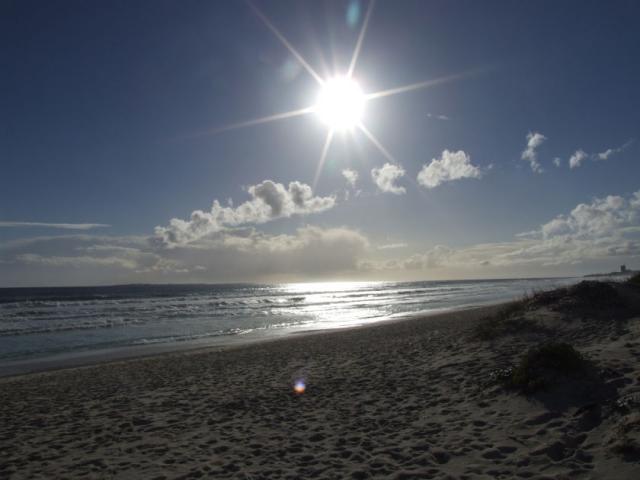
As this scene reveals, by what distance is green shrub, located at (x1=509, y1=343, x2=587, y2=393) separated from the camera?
785 cm

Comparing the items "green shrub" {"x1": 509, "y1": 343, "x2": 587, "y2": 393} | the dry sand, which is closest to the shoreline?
the dry sand

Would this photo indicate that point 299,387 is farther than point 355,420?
Yes

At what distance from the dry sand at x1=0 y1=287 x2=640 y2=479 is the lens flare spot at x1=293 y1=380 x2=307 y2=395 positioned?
6.9 inches

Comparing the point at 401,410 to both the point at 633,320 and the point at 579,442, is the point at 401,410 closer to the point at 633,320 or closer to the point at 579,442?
the point at 579,442

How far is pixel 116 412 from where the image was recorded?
9984 mm

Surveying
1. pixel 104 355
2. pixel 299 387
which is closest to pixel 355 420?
pixel 299 387

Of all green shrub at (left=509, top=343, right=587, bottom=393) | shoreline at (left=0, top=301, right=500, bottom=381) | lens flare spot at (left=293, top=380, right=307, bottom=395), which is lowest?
shoreline at (left=0, top=301, right=500, bottom=381)

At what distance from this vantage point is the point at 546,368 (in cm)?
827

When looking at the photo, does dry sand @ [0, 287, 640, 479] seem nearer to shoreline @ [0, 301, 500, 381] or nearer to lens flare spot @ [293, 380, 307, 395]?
lens flare spot @ [293, 380, 307, 395]

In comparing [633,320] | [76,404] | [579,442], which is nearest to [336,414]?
[579,442]

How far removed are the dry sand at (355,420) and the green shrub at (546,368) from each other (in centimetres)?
24

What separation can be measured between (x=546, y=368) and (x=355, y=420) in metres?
3.89

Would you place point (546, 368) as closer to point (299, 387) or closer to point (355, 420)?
point (355, 420)

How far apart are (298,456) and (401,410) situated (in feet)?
8.33
